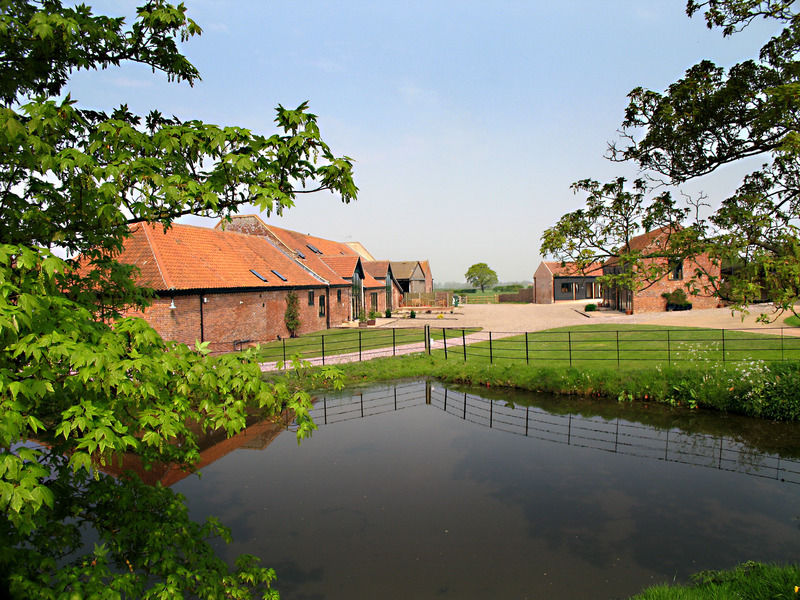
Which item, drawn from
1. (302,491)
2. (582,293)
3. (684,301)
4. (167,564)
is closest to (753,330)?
(684,301)

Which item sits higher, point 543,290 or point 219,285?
point 219,285

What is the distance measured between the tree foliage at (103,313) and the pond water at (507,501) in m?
3.49

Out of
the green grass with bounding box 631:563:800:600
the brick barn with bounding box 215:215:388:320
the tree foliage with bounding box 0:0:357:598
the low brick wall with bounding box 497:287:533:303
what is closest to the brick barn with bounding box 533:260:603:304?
the low brick wall with bounding box 497:287:533:303

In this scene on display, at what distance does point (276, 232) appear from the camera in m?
39.3

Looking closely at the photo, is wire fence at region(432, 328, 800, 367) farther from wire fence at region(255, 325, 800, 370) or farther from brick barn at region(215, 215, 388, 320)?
brick barn at region(215, 215, 388, 320)

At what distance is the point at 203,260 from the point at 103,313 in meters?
22.1

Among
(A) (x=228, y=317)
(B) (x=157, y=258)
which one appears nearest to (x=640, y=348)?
(A) (x=228, y=317)

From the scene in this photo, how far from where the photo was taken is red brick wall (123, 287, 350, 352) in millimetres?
21500

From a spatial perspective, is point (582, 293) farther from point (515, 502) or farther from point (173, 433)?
point (173, 433)

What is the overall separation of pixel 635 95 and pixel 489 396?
450 inches

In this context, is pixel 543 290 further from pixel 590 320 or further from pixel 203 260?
pixel 203 260

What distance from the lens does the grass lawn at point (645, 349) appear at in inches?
731

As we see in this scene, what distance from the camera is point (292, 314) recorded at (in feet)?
98.0

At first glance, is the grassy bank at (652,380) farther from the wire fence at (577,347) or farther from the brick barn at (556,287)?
the brick barn at (556,287)
